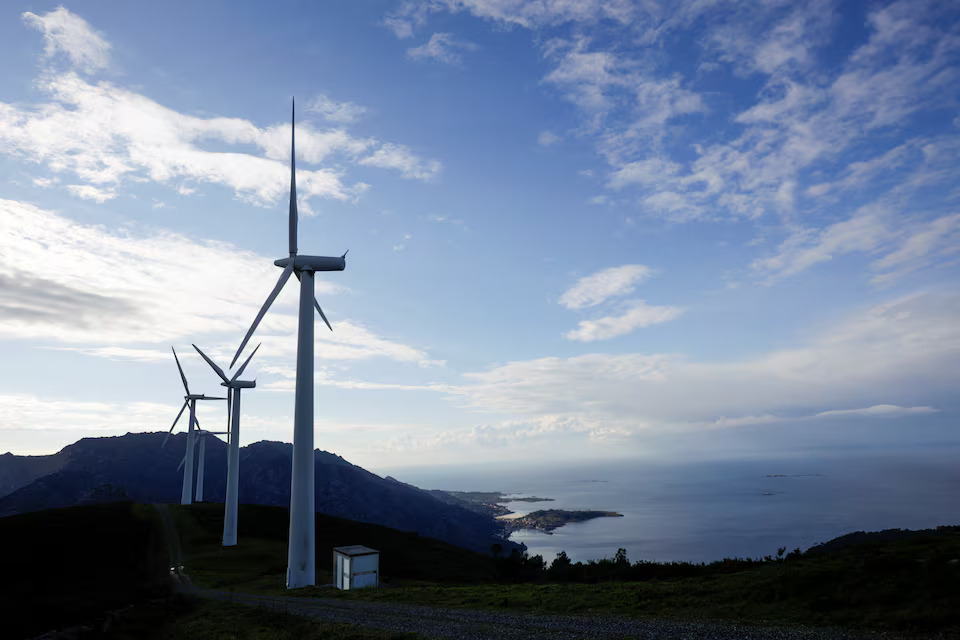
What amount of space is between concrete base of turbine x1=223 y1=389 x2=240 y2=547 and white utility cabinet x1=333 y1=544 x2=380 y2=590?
43.6 metres

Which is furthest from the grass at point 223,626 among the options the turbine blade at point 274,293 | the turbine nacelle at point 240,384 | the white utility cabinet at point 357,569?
the turbine nacelle at point 240,384

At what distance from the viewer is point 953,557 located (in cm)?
2816

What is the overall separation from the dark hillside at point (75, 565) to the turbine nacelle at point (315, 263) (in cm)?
3255

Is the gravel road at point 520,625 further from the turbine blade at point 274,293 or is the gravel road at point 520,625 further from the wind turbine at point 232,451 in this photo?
the wind turbine at point 232,451

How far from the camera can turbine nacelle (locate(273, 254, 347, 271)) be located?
55.8 metres

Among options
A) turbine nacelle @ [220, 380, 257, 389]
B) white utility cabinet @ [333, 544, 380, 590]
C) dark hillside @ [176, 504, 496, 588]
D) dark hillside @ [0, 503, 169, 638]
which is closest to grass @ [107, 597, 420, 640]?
dark hillside @ [0, 503, 169, 638]

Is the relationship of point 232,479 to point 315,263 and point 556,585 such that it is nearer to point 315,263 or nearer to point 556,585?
point 315,263

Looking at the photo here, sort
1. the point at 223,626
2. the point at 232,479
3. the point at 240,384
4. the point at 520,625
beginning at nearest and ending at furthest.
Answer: the point at 520,625 < the point at 223,626 < the point at 232,479 < the point at 240,384

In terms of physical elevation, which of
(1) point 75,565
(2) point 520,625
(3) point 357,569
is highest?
(2) point 520,625

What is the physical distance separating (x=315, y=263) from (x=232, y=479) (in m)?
54.0

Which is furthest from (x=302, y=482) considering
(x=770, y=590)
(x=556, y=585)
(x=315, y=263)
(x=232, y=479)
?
(x=232, y=479)

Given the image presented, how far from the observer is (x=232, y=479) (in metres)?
91.1

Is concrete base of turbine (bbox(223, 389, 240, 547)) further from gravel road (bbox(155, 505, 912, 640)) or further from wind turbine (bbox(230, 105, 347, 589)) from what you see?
gravel road (bbox(155, 505, 912, 640))

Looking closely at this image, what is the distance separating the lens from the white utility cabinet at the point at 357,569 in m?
50.3
